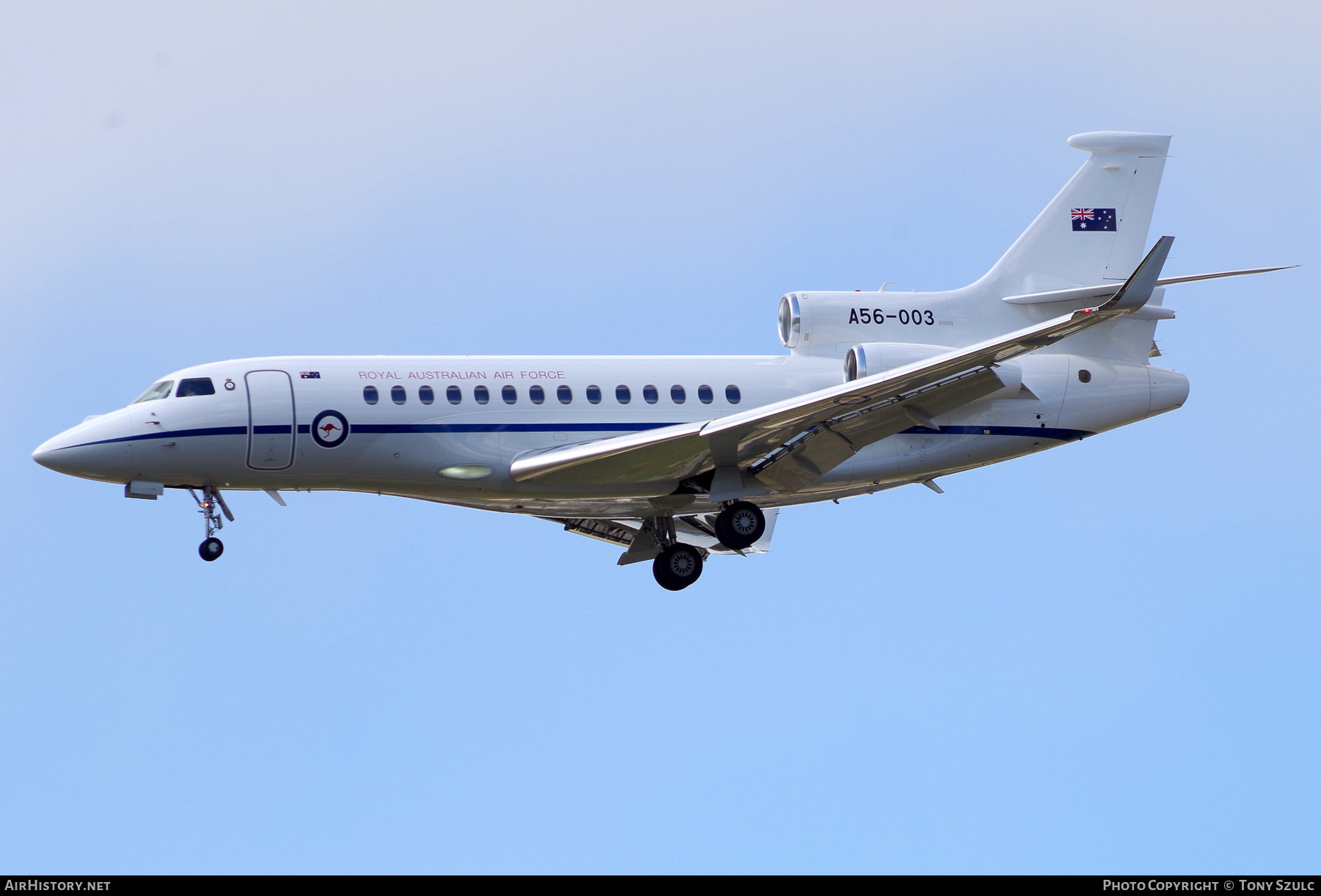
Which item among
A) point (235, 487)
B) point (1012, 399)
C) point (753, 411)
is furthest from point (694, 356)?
point (235, 487)

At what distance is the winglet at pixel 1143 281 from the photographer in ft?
67.1

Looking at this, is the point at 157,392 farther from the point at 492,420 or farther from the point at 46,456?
the point at 492,420

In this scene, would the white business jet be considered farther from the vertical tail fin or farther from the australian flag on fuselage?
the australian flag on fuselage

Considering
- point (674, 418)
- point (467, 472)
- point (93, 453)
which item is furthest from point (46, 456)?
point (674, 418)

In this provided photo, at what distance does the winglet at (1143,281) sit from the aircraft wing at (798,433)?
1091 mm

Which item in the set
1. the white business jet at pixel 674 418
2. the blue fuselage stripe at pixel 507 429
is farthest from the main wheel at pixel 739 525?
the blue fuselage stripe at pixel 507 429

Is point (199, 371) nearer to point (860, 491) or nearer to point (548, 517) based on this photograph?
point (548, 517)

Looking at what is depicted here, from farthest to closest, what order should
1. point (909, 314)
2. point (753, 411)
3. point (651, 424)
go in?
point (909, 314), point (651, 424), point (753, 411)

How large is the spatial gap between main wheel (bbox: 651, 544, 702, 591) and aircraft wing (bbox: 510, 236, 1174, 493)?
2.78 m

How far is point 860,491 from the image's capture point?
27.3 metres

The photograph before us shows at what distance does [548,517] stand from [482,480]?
12.0ft

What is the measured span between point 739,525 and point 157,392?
9.53 m

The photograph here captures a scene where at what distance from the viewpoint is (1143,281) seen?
2072cm

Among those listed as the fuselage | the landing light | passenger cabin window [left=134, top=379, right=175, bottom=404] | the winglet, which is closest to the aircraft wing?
the landing light
